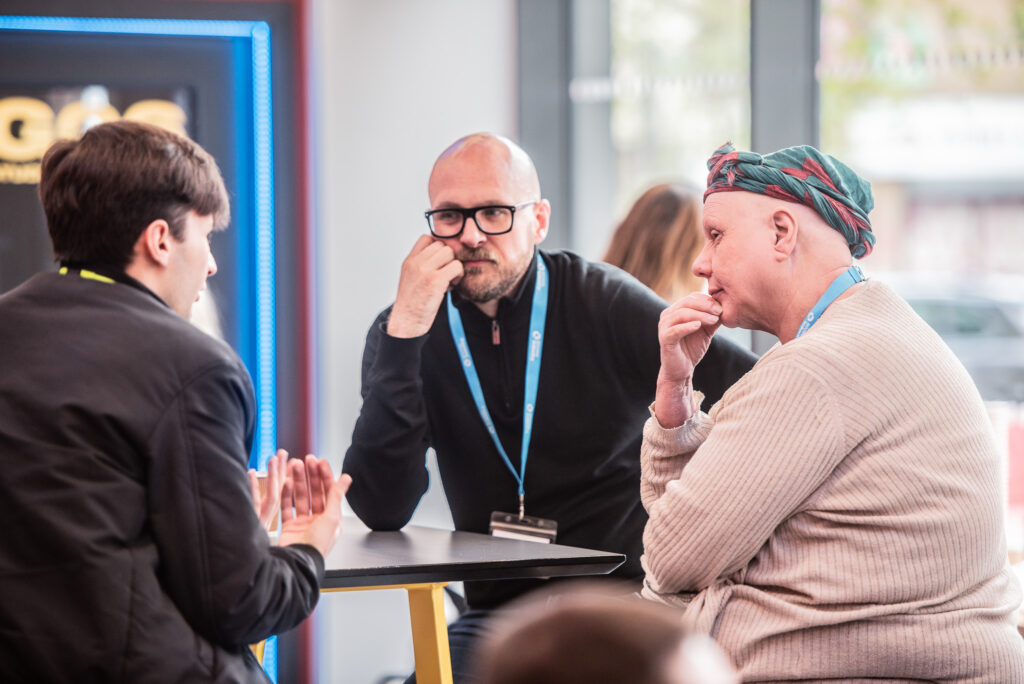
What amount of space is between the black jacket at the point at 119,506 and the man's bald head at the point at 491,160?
1.15 meters

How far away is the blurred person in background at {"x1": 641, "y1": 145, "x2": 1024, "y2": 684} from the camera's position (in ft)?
4.70

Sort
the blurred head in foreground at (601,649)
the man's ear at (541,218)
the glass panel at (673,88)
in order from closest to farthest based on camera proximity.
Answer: the blurred head in foreground at (601,649) → the man's ear at (541,218) → the glass panel at (673,88)

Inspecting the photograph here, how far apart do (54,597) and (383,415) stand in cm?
103

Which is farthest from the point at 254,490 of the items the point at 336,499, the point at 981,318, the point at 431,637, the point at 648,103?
the point at 981,318

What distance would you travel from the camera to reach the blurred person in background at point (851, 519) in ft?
4.70

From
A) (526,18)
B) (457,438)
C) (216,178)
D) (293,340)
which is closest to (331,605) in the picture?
(293,340)

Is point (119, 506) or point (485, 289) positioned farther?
point (485, 289)

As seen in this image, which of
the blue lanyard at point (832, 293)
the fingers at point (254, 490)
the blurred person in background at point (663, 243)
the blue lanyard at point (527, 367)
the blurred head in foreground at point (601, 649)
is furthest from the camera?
the blurred person in background at point (663, 243)

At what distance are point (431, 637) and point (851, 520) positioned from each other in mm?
928

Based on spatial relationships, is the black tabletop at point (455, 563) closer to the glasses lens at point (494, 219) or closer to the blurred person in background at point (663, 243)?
the glasses lens at point (494, 219)

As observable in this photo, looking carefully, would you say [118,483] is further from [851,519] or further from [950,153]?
[950,153]

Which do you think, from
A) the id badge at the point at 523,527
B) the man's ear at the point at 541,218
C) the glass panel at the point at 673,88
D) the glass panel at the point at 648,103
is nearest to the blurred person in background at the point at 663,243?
the glass panel at the point at 648,103

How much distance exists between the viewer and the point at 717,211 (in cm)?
174

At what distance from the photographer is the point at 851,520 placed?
4.73ft
